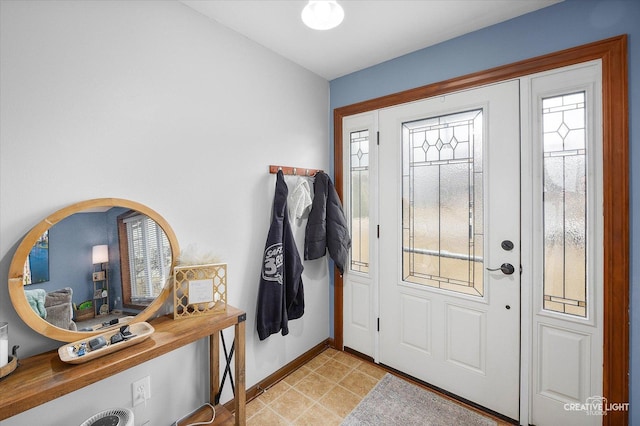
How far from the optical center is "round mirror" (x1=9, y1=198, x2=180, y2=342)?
45.5 inches

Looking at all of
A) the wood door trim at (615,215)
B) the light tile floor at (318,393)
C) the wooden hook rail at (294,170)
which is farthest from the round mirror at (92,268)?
the wood door trim at (615,215)

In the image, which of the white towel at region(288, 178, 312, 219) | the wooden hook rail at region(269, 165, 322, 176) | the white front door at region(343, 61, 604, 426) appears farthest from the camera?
the white towel at region(288, 178, 312, 219)

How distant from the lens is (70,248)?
1257 millimetres

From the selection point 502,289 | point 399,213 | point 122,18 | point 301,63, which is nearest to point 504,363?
point 502,289

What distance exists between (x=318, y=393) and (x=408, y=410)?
63cm

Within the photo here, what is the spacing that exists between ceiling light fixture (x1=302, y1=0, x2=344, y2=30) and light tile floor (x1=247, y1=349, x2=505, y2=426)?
2.36 m

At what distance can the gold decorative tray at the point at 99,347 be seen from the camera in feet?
3.67

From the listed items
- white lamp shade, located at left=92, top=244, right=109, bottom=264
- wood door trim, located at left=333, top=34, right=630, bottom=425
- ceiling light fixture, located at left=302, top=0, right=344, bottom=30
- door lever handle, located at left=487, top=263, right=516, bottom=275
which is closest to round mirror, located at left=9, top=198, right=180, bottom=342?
white lamp shade, located at left=92, top=244, right=109, bottom=264

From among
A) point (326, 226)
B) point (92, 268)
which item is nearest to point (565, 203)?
point (326, 226)

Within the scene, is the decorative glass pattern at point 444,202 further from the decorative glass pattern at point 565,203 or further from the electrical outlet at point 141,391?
the electrical outlet at point 141,391

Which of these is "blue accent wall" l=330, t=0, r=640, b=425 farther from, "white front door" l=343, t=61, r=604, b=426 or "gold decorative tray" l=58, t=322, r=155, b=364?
"gold decorative tray" l=58, t=322, r=155, b=364

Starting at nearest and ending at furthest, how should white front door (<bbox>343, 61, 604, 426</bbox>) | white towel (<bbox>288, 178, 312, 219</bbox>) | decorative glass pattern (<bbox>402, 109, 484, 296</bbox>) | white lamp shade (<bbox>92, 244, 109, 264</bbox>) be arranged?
white lamp shade (<bbox>92, 244, 109, 264</bbox>), white front door (<bbox>343, 61, 604, 426</bbox>), decorative glass pattern (<bbox>402, 109, 484, 296</bbox>), white towel (<bbox>288, 178, 312, 219</bbox>)

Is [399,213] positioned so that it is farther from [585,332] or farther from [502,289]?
[585,332]

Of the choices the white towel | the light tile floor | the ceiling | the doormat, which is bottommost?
the doormat
